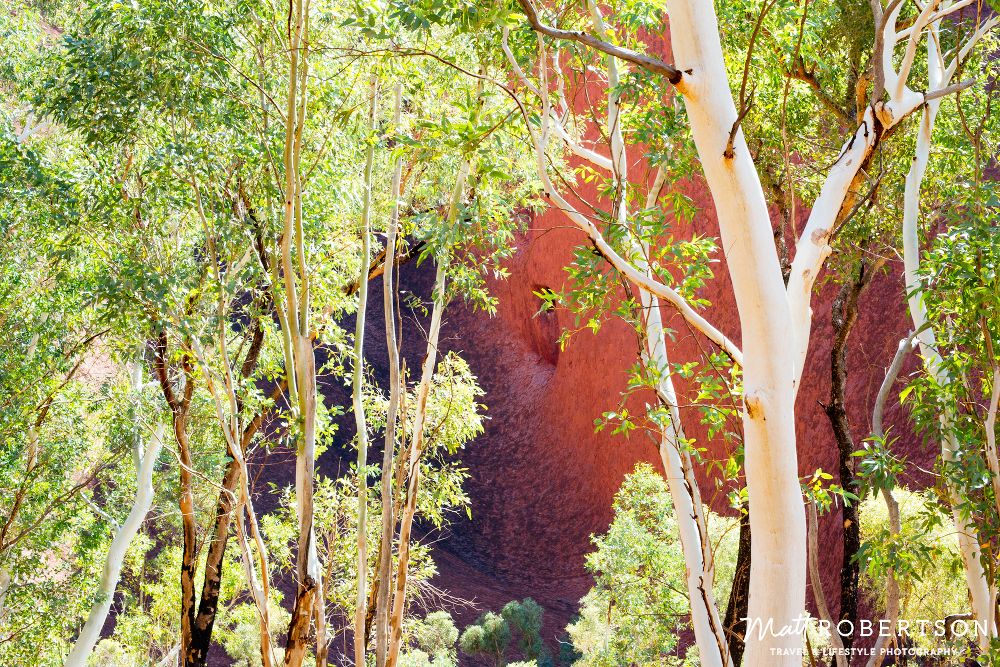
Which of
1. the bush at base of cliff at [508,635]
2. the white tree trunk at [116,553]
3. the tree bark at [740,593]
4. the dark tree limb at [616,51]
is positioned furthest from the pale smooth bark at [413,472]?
the bush at base of cliff at [508,635]

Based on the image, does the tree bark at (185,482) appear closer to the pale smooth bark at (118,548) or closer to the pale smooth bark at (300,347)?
the pale smooth bark at (300,347)

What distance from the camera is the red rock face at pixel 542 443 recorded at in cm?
1666

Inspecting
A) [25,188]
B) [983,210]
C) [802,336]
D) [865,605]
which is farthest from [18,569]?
[865,605]

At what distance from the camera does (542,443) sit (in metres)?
18.2

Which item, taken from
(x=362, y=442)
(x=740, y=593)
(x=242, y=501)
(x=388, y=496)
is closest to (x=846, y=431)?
(x=740, y=593)

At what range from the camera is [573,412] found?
17781 millimetres

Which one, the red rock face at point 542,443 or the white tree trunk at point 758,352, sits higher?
the red rock face at point 542,443

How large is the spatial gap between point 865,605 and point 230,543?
362 inches

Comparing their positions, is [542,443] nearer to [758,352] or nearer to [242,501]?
[242,501]

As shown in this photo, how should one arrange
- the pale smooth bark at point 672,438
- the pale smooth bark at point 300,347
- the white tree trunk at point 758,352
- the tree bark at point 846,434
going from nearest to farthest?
the white tree trunk at point 758,352 < the pale smooth bark at point 672,438 < the pale smooth bark at point 300,347 < the tree bark at point 846,434

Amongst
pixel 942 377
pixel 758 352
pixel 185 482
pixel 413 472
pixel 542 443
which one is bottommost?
pixel 758 352

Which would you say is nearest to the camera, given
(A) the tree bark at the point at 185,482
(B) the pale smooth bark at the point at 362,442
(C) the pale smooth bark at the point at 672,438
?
(C) the pale smooth bark at the point at 672,438

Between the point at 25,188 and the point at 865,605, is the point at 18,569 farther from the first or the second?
the point at 865,605

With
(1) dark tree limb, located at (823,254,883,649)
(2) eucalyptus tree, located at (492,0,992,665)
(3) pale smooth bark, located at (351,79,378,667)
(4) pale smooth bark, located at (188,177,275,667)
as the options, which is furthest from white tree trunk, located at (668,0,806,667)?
(1) dark tree limb, located at (823,254,883,649)
